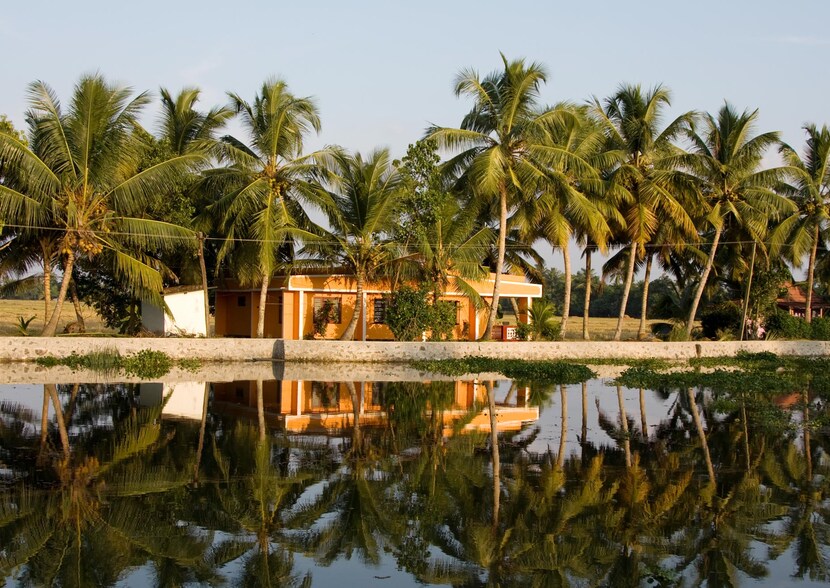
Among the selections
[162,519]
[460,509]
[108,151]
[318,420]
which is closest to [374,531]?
[460,509]

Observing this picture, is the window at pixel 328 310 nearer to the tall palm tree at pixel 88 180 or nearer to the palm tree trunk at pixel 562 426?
the tall palm tree at pixel 88 180

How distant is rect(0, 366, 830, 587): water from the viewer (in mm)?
7215

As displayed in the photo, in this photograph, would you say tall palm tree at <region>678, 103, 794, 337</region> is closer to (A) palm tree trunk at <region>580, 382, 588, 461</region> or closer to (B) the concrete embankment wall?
(B) the concrete embankment wall

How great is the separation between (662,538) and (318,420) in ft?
26.3

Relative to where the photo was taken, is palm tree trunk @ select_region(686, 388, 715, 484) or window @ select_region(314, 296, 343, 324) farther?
window @ select_region(314, 296, 343, 324)

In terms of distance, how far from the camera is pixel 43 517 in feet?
27.0

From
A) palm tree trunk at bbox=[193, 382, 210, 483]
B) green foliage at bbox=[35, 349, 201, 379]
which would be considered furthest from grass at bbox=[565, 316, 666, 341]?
palm tree trunk at bbox=[193, 382, 210, 483]

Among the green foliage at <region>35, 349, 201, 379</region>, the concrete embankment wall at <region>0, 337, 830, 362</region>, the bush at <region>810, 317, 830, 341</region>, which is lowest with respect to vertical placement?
the green foliage at <region>35, 349, 201, 379</region>

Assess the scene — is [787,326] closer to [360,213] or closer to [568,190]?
[568,190]

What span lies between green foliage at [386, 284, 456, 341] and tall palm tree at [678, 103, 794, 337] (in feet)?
33.8

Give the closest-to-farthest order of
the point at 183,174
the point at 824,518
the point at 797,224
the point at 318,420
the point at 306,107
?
the point at 824,518, the point at 318,420, the point at 183,174, the point at 306,107, the point at 797,224

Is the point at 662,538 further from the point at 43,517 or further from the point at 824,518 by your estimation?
the point at 43,517

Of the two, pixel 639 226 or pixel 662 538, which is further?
pixel 639 226

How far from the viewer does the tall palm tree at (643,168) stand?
31.8 metres
